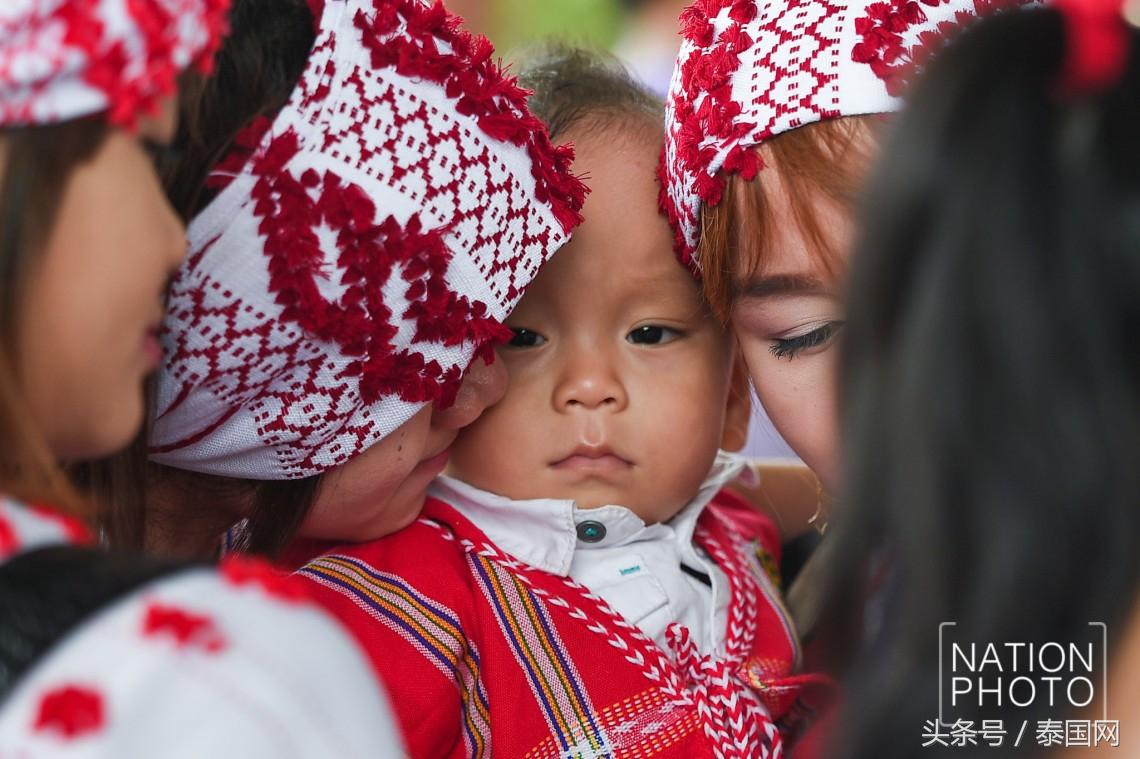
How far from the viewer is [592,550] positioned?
1456 millimetres

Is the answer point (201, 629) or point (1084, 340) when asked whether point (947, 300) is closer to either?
point (1084, 340)

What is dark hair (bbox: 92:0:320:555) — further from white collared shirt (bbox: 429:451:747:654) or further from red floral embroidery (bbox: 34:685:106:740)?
red floral embroidery (bbox: 34:685:106:740)

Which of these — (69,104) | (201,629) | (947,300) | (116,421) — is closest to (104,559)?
(201,629)

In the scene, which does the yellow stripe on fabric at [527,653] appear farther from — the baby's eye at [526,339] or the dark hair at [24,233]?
the dark hair at [24,233]

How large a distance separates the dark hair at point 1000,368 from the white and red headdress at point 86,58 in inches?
18.5

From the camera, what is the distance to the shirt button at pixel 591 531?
142cm

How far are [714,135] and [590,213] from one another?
191 mm

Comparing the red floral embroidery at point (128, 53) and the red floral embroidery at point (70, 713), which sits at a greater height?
the red floral embroidery at point (128, 53)

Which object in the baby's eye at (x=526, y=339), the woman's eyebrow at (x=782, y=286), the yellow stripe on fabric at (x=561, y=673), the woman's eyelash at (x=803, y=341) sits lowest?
the yellow stripe on fabric at (x=561, y=673)

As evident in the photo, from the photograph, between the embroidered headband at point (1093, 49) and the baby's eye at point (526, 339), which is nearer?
the embroidered headband at point (1093, 49)

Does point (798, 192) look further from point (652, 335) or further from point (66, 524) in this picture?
point (66, 524)

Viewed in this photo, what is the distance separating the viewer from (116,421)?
2.92ft

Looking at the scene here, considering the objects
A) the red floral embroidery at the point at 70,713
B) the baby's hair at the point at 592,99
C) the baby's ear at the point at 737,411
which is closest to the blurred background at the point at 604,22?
the baby's hair at the point at 592,99

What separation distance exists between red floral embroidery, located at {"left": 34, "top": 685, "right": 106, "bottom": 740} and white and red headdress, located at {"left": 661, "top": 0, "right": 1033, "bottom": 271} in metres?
0.85
